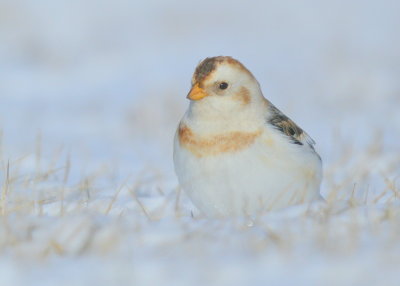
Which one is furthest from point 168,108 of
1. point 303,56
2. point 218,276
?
point 218,276

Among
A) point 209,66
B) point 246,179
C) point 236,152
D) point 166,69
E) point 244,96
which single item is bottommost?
point 166,69

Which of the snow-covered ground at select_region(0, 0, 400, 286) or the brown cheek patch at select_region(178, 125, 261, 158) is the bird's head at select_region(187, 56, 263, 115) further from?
the snow-covered ground at select_region(0, 0, 400, 286)

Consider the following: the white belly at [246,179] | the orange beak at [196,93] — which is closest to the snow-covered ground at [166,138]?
the white belly at [246,179]

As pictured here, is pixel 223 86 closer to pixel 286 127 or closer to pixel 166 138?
pixel 286 127

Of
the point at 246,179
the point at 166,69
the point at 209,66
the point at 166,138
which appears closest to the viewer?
the point at 246,179

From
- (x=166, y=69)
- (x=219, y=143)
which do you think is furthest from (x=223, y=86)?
(x=166, y=69)

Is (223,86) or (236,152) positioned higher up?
(223,86)

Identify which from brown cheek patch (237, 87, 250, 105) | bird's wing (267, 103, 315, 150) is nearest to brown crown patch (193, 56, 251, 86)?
brown cheek patch (237, 87, 250, 105)
